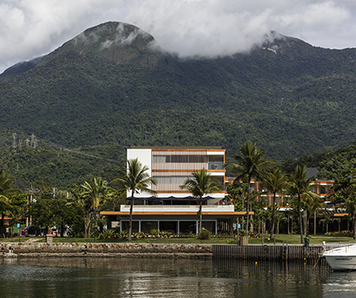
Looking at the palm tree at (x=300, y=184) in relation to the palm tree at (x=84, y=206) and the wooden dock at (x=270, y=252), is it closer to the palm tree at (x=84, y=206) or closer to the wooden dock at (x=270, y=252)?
the wooden dock at (x=270, y=252)

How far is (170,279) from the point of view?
4397cm

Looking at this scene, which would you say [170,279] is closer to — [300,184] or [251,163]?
[251,163]

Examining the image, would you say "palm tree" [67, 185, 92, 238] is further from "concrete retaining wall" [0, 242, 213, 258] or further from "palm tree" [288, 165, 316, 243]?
"palm tree" [288, 165, 316, 243]

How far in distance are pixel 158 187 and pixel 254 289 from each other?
148 feet

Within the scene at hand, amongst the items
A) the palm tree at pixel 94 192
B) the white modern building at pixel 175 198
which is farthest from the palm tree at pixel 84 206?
the white modern building at pixel 175 198

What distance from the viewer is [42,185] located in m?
94.6

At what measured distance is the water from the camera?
1499 inches

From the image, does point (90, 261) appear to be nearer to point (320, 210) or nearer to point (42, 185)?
point (42, 185)

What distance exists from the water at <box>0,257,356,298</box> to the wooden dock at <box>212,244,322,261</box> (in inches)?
46.3

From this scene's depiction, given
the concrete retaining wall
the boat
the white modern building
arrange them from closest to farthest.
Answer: the boat < the concrete retaining wall < the white modern building

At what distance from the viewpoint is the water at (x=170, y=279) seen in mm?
38062

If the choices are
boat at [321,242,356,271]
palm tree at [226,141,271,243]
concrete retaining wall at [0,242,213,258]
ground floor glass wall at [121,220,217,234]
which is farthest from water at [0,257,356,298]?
ground floor glass wall at [121,220,217,234]

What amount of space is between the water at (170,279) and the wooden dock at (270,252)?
118cm

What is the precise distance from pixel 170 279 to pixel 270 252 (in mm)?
18153
